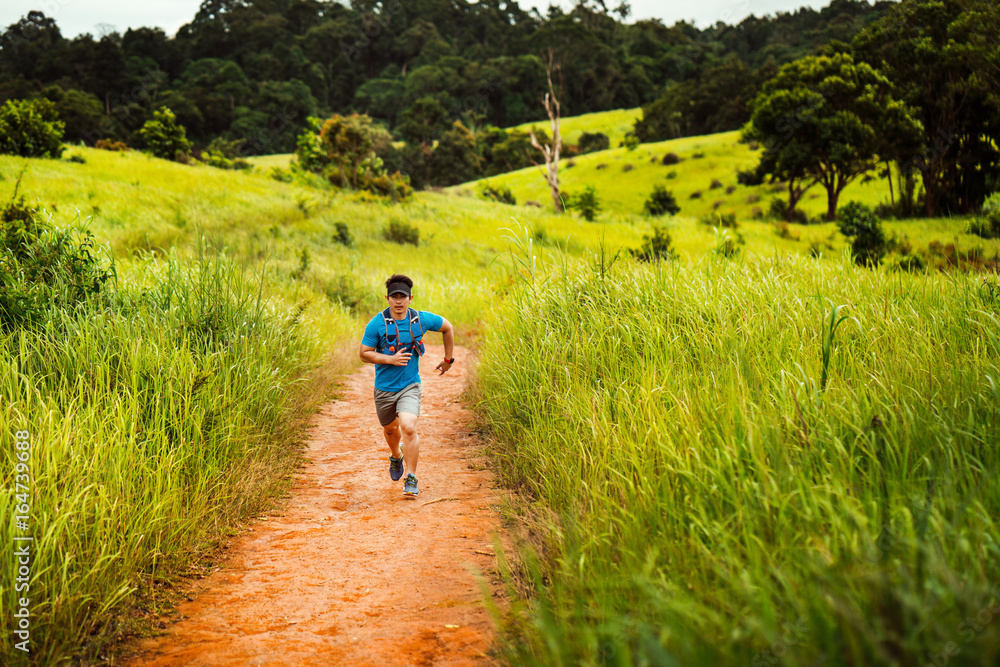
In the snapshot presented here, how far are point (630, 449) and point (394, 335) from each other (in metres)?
2.34

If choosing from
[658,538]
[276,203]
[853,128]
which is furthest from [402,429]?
[853,128]

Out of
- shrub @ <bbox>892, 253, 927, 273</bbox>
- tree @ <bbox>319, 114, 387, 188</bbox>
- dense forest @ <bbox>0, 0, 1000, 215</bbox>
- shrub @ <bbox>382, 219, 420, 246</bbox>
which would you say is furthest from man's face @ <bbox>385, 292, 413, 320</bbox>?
tree @ <bbox>319, 114, 387, 188</bbox>

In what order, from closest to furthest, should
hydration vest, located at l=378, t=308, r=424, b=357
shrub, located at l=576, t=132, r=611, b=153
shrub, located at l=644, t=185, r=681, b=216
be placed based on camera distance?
hydration vest, located at l=378, t=308, r=424, b=357 → shrub, located at l=644, t=185, r=681, b=216 → shrub, located at l=576, t=132, r=611, b=153

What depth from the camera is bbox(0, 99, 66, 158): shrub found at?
956 inches

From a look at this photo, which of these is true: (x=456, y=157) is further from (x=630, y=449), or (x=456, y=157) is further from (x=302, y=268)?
(x=630, y=449)

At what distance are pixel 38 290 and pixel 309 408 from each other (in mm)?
2535

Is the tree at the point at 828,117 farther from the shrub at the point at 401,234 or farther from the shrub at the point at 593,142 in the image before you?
the shrub at the point at 593,142

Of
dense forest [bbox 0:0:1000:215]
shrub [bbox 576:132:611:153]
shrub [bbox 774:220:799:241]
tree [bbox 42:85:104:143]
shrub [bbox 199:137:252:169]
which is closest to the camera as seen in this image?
shrub [bbox 774:220:799:241]

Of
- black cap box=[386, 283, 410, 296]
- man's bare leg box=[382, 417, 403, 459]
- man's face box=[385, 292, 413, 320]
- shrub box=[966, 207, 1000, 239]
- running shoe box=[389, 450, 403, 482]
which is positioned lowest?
shrub box=[966, 207, 1000, 239]

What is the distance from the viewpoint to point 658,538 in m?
2.33

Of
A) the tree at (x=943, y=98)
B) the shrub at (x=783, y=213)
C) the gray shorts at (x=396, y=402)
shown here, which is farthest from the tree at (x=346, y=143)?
the gray shorts at (x=396, y=402)

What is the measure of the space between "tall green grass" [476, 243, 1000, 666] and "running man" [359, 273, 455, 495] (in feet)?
2.58

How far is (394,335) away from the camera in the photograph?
4645mm

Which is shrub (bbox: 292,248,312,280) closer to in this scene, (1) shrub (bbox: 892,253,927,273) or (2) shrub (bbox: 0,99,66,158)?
(1) shrub (bbox: 892,253,927,273)
